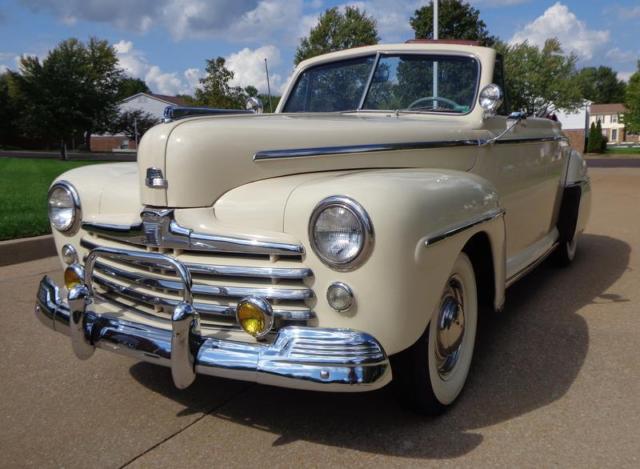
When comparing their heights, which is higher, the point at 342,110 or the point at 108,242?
the point at 342,110

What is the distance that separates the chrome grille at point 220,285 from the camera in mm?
2281

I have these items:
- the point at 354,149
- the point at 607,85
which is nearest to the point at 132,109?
the point at 354,149

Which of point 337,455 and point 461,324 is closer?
point 337,455

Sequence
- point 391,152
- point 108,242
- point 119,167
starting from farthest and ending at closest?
point 119,167 → point 391,152 → point 108,242

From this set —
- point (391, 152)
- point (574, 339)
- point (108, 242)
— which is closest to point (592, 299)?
point (574, 339)

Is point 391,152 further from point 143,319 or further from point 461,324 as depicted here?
point 143,319

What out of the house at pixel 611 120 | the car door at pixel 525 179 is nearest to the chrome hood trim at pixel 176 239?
the car door at pixel 525 179

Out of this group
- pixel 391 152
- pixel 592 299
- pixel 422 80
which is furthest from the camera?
pixel 592 299

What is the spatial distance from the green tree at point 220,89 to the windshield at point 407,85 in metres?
14.2

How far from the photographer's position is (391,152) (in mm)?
2998

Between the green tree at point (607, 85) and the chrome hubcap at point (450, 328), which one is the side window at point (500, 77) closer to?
the chrome hubcap at point (450, 328)

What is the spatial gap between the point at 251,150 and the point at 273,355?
97cm

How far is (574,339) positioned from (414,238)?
6.16 ft

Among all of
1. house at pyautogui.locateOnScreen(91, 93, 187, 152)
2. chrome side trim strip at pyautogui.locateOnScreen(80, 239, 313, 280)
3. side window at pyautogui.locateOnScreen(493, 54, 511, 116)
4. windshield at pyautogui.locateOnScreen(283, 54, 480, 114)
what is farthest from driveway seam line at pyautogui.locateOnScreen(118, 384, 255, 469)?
house at pyautogui.locateOnScreen(91, 93, 187, 152)
